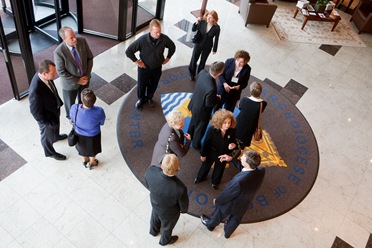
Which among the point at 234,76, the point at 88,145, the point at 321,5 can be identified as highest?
the point at 234,76

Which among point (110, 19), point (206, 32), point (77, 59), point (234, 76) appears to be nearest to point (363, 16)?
point (206, 32)

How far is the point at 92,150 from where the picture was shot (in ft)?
15.0

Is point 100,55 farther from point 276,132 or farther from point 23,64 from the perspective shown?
point 276,132

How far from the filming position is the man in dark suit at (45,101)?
4.06 metres

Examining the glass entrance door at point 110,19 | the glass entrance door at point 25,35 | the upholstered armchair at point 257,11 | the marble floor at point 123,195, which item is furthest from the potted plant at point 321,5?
the glass entrance door at point 25,35

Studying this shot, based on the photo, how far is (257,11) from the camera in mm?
8055

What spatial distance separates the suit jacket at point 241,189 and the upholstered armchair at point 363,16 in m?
7.06

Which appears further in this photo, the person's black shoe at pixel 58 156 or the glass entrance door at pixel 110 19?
the glass entrance door at pixel 110 19

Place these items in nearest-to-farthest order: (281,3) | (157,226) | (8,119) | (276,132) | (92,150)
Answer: (157,226) → (92,150) → (8,119) → (276,132) → (281,3)

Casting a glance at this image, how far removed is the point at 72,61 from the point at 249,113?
2463mm

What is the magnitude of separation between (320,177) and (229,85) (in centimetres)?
203

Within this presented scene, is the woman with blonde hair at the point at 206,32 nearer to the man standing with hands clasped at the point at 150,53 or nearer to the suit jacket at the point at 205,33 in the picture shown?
the suit jacket at the point at 205,33

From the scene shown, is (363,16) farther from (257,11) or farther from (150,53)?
(150,53)

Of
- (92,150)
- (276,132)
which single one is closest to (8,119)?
(92,150)
